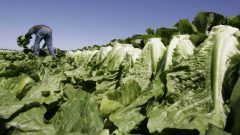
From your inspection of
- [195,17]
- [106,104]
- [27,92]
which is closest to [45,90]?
[27,92]

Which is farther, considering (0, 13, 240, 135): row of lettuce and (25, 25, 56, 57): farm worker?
(25, 25, 56, 57): farm worker

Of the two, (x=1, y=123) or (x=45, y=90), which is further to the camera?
(x=45, y=90)

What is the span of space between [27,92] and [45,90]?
22 cm

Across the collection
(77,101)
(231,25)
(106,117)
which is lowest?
(106,117)

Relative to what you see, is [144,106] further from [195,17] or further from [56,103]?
[195,17]

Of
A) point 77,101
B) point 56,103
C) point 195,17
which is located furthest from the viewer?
point 195,17

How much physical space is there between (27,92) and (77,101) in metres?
0.91

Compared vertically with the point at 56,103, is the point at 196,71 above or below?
above

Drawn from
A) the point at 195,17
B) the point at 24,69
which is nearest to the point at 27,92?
the point at 24,69

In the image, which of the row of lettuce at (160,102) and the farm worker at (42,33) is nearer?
the row of lettuce at (160,102)

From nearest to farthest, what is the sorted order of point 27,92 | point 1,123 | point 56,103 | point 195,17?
point 1,123 < point 56,103 < point 27,92 < point 195,17

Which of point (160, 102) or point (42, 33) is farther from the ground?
point (42, 33)

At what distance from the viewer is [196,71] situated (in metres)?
2.82

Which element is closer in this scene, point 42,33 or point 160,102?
point 160,102
